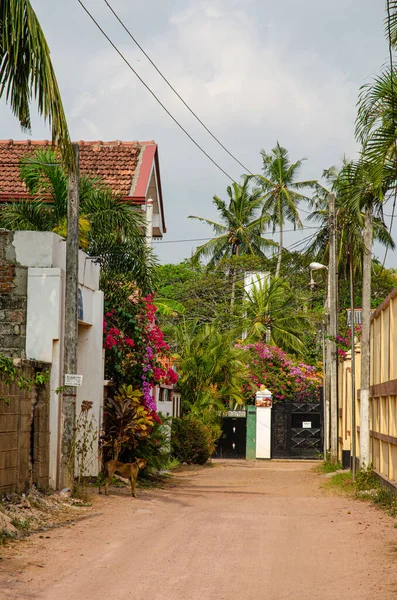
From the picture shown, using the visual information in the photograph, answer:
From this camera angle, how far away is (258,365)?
131ft

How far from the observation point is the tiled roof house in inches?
1015

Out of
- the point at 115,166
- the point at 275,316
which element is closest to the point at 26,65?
the point at 115,166

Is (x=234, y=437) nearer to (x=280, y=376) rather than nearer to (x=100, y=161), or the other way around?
(x=280, y=376)

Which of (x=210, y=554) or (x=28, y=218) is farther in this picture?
(x=28, y=218)

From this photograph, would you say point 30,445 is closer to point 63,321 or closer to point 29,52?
point 63,321

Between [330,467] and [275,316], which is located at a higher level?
[275,316]

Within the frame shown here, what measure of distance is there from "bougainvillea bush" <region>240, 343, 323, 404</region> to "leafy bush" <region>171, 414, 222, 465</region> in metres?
8.53

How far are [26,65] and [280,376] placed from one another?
2962cm

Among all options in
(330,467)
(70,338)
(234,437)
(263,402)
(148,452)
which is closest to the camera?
(70,338)

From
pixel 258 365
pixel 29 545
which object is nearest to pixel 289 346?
pixel 258 365

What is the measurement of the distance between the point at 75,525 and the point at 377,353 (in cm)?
948

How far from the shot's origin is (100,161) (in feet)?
90.6

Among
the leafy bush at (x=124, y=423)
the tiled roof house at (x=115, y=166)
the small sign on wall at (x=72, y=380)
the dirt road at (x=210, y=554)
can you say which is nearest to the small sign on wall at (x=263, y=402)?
the tiled roof house at (x=115, y=166)

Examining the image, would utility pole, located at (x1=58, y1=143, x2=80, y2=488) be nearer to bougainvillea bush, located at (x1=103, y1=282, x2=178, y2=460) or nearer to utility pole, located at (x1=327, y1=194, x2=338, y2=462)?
bougainvillea bush, located at (x1=103, y1=282, x2=178, y2=460)
